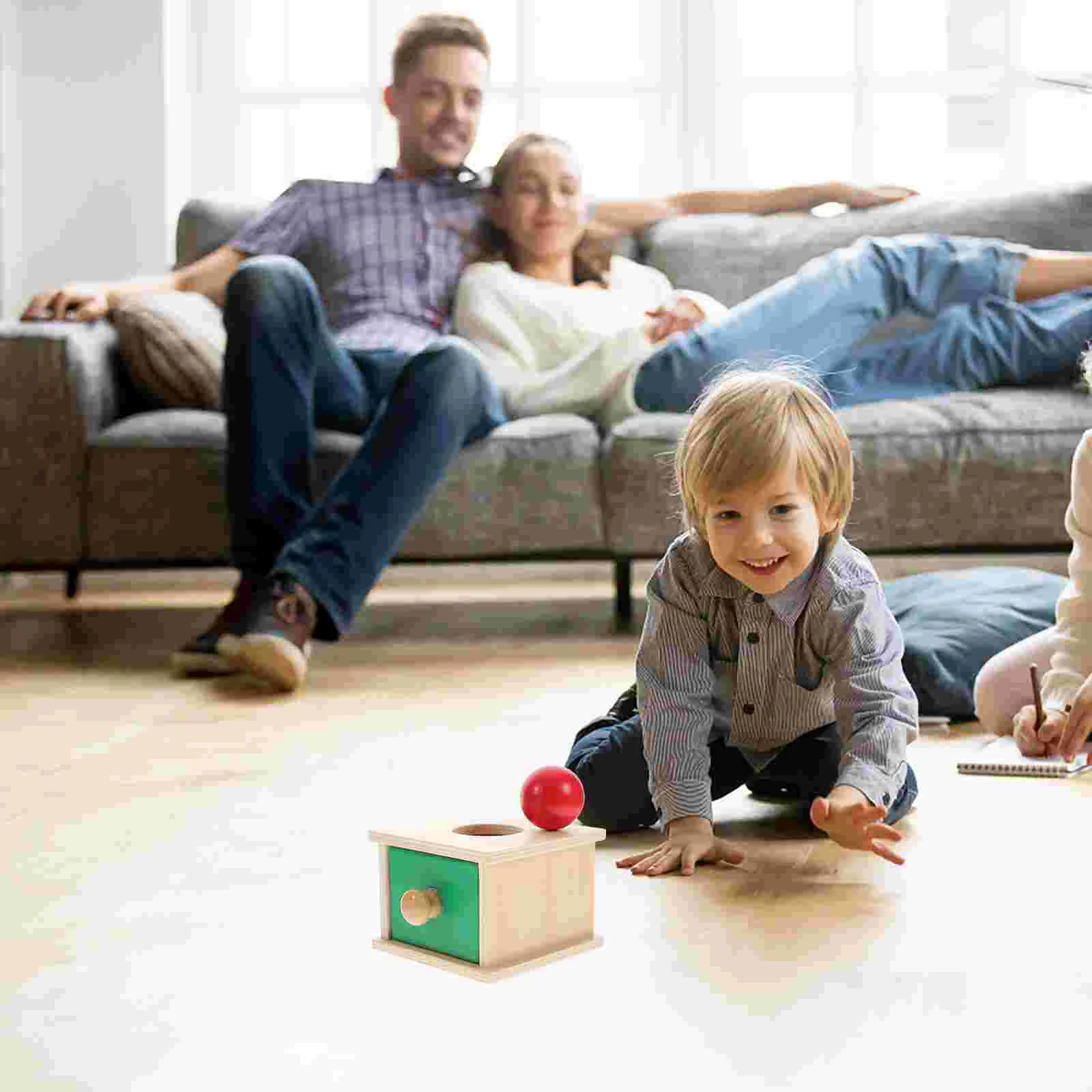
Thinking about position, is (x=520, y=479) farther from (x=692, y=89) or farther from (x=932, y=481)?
(x=692, y=89)

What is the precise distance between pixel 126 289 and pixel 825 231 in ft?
4.39

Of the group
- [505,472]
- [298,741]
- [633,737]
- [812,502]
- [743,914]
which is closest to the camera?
[743,914]

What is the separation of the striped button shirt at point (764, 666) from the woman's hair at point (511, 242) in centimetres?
176

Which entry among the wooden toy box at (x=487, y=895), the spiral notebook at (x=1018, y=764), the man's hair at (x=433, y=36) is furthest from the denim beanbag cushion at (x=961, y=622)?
the man's hair at (x=433, y=36)

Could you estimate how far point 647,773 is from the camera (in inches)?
56.6

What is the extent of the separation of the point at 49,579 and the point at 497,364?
1.56 m

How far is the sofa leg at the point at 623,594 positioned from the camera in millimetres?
3037

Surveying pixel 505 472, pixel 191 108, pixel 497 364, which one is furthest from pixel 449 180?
pixel 191 108

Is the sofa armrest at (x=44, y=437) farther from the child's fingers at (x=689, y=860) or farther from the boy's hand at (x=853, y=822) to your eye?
the boy's hand at (x=853, y=822)

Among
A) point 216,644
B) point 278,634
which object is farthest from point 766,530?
point 216,644

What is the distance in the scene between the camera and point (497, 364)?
2871mm

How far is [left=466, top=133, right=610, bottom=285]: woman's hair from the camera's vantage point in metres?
3.06

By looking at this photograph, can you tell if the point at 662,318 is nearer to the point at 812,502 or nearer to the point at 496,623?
the point at 496,623

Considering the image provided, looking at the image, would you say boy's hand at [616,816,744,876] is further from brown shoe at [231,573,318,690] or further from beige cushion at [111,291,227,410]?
beige cushion at [111,291,227,410]
